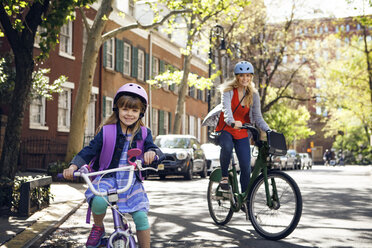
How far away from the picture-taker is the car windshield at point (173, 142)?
1956cm

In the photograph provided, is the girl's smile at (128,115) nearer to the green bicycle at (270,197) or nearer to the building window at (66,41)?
the green bicycle at (270,197)

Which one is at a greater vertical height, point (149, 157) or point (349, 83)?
point (349, 83)

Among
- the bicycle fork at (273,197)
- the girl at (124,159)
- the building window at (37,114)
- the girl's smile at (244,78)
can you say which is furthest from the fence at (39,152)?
the girl at (124,159)

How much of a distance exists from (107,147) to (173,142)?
15503mm

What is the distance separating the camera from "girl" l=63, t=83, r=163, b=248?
158 inches

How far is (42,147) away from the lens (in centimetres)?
2164

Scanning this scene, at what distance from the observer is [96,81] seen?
26.3 meters

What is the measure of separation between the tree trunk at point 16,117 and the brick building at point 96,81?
30.2 feet

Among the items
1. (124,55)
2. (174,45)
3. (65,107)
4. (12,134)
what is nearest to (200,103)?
(174,45)

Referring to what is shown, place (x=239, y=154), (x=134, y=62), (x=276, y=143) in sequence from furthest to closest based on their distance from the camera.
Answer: (x=134, y=62)
(x=239, y=154)
(x=276, y=143)

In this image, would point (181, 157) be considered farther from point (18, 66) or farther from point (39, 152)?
point (18, 66)

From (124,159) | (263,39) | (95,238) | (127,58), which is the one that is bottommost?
(95,238)

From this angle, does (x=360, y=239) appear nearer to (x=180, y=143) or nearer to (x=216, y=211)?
(x=216, y=211)

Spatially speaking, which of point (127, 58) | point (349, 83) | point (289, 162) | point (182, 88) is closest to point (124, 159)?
point (182, 88)
